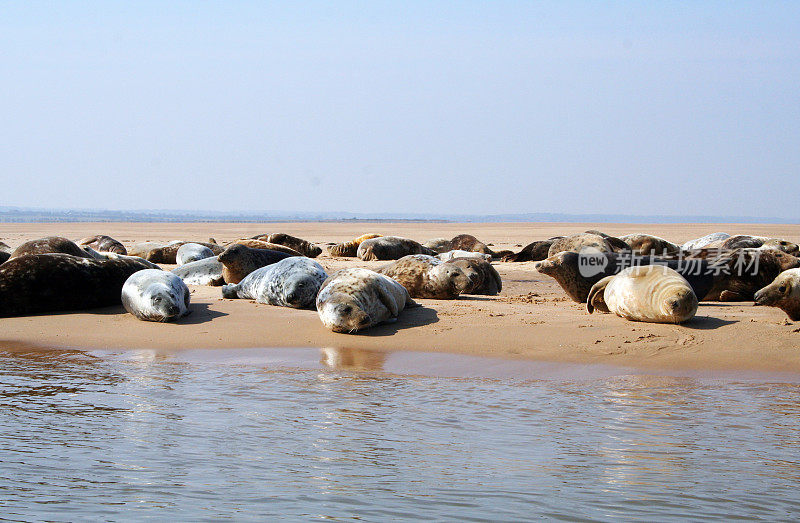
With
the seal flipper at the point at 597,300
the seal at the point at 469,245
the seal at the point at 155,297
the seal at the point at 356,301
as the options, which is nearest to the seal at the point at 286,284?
the seal at the point at 356,301

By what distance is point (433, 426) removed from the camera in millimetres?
3898

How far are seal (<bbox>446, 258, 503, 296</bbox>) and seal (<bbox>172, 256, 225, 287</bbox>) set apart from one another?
115 inches

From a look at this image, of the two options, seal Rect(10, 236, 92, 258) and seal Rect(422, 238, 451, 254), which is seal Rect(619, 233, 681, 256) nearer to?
seal Rect(422, 238, 451, 254)

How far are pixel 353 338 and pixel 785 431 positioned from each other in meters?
3.52

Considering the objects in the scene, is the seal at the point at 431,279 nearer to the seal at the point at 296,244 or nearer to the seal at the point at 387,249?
the seal at the point at 387,249

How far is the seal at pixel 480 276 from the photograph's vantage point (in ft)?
29.3

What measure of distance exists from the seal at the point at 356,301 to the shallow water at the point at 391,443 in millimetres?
1114

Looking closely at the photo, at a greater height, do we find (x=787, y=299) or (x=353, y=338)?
(x=787, y=299)

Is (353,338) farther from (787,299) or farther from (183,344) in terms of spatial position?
(787,299)

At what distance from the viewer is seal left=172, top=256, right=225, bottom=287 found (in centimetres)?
991

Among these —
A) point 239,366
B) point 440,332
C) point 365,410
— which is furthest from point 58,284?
point 365,410

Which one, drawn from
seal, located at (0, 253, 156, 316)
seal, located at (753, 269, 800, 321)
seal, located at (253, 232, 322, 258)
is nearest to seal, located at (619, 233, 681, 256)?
seal, located at (753, 269, 800, 321)

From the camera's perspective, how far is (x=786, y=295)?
6711 mm

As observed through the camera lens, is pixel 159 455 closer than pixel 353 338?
Yes
